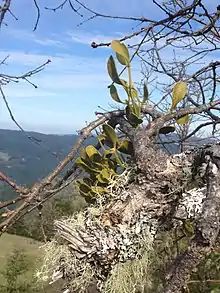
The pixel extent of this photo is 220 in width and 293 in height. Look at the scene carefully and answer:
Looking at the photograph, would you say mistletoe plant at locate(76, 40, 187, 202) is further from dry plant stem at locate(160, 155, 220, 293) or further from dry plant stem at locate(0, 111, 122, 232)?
dry plant stem at locate(160, 155, 220, 293)

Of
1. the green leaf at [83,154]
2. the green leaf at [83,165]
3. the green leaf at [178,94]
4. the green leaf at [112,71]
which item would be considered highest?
the green leaf at [112,71]

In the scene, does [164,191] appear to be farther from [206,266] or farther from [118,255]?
[206,266]

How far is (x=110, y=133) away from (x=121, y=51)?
3.4 inches

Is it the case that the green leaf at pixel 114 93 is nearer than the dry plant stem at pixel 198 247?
Answer: No

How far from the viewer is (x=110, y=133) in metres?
0.47

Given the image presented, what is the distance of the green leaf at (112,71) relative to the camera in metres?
0.46

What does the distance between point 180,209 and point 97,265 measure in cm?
11

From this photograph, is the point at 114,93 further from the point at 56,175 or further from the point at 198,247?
the point at 198,247

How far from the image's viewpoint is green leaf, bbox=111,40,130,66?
17.7 inches

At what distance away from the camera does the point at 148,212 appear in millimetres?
428

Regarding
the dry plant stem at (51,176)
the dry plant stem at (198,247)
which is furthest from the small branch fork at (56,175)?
the dry plant stem at (198,247)

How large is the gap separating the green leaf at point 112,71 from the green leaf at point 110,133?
5 cm

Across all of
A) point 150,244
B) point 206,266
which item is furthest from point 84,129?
point 206,266

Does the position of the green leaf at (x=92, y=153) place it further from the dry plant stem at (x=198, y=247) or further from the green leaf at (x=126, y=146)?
the dry plant stem at (x=198, y=247)
